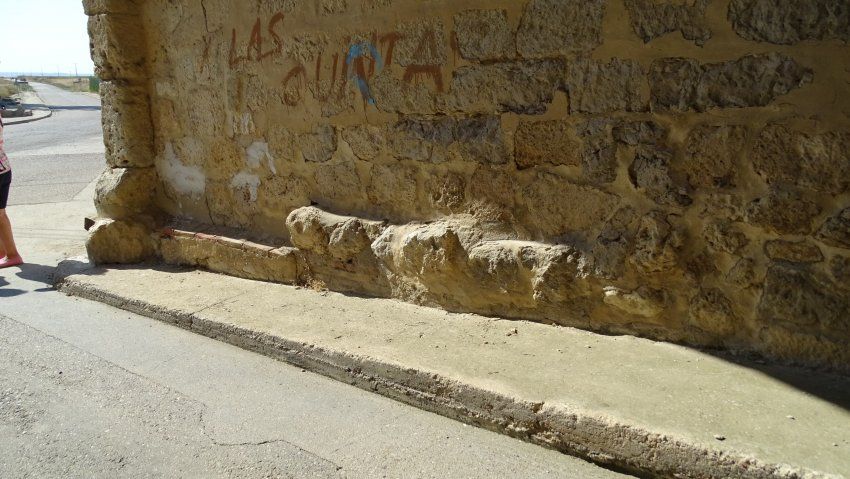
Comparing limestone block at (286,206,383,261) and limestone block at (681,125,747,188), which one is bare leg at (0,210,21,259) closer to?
limestone block at (286,206,383,261)

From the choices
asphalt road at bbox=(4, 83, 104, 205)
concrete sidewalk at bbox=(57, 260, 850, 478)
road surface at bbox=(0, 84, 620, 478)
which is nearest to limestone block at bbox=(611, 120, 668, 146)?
concrete sidewalk at bbox=(57, 260, 850, 478)

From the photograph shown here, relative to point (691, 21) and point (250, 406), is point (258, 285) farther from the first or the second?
point (691, 21)

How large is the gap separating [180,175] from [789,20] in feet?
14.0

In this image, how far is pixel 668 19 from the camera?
2.73 m

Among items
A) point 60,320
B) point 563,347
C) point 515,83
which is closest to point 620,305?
point 563,347

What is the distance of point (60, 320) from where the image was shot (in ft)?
14.1

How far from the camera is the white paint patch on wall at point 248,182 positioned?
4.67 metres

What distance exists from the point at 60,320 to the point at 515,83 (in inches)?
125

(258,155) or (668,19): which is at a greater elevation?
(668,19)

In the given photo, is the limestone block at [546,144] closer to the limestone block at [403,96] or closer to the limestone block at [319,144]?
the limestone block at [403,96]

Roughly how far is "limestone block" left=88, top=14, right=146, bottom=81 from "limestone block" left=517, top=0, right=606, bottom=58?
134 inches

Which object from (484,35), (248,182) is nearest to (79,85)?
(248,182)

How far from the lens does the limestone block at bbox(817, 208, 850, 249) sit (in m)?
2.41

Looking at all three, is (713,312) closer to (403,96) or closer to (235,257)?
(403,96)
